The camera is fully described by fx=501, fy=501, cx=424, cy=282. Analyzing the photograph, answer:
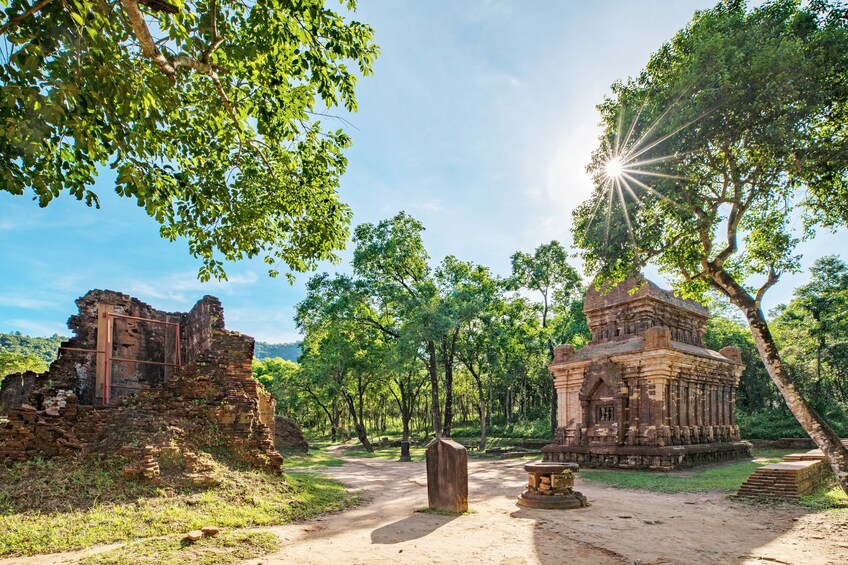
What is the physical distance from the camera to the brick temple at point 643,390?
1661 cm

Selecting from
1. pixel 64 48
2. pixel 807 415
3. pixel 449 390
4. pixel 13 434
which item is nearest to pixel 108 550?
pixel 13 434

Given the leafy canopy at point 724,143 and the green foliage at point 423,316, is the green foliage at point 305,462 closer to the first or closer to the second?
the green foliage at point 423,316

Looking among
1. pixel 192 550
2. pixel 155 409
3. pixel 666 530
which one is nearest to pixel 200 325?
pixel 155 409

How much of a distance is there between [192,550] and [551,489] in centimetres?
664

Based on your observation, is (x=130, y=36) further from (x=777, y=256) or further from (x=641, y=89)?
(x=777, y=256)

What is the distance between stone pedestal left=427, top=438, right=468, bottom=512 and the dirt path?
0.38 m

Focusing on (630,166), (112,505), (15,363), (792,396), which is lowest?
(112,505)

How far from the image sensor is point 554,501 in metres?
9.70

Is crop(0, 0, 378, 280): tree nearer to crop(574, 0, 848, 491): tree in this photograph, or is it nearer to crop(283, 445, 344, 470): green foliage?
crop(574, 0, 848, 491): tree

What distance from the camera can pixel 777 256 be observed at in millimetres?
11234

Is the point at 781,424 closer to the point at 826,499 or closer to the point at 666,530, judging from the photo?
the point at 826,499

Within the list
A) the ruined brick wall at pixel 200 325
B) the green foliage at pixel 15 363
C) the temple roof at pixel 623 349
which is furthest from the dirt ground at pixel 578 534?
the green foliage at pixel 15 363

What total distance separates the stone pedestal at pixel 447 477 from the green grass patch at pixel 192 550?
3363 millimetres

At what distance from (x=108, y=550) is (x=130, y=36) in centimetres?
618
